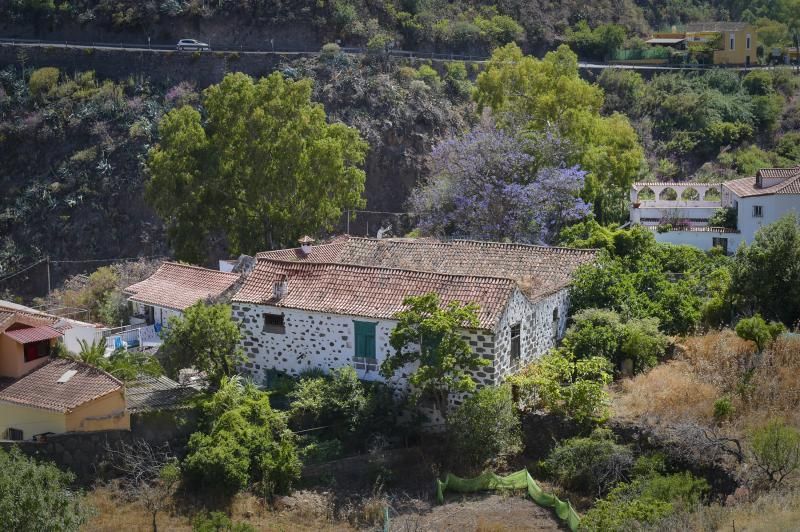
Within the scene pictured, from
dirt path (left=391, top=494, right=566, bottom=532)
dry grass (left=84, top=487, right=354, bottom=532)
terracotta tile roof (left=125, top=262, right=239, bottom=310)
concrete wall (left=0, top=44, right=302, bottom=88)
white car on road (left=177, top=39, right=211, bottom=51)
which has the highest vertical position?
white car on road (left=177, top=39, right=211, bottom=51)

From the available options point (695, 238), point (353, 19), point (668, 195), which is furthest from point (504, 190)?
point (353, 19)

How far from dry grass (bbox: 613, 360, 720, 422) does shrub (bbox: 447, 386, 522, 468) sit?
2.29m

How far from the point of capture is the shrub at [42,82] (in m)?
49.9

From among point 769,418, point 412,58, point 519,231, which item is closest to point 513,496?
point 769,418

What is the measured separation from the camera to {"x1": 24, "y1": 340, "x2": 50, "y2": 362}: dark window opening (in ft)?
75.6

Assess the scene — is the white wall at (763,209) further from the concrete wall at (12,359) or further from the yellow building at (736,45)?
the yellow building at (736,45)

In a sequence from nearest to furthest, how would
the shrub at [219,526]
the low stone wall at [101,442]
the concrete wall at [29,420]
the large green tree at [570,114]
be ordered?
1. the shrub at [219,526]
2. the low stone wall at [101,442]
3. the concrete wall at [29,420]
4. the large green tree at [570,114]

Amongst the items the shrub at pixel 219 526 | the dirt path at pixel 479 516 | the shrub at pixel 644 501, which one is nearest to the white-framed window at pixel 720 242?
the shrub at pixel 644 501

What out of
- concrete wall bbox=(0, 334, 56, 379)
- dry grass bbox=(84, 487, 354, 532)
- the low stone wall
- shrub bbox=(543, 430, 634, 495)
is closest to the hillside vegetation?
concrete wall bbox=(0, 334, 56, 379)

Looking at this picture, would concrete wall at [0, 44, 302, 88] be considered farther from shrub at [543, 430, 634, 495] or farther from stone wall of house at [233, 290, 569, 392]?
shrub at [543, 430, 634, 495]

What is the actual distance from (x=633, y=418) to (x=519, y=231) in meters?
13.3

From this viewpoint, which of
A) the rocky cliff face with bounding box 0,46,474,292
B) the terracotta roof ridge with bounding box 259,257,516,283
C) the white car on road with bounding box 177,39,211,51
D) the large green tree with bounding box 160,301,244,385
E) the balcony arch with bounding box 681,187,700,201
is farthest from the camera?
the white car on road with bounding box 177,39,211,51

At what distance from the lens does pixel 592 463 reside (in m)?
19.7

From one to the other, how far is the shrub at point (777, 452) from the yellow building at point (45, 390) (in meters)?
12.6
